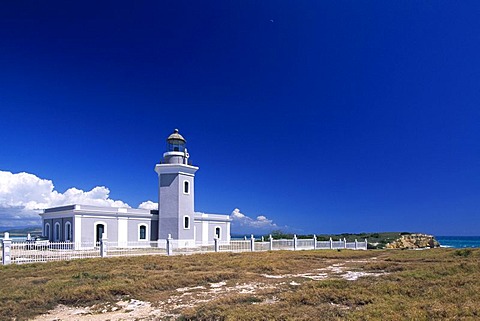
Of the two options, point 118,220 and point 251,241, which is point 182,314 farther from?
point 118,220

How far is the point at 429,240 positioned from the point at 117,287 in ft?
136

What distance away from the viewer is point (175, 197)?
26.6 meters

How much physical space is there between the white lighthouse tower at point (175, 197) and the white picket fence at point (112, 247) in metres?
1.04

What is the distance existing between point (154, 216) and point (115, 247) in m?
4.95

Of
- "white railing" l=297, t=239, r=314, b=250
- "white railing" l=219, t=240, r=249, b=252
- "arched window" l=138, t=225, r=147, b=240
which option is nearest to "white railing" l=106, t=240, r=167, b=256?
"arched window" l=138, t=225, r=147, b=240

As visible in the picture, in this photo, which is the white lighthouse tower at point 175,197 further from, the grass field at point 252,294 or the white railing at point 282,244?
the grass field at point 252,294

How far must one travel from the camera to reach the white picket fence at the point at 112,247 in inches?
655

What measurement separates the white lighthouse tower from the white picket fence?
Result: 1040mm

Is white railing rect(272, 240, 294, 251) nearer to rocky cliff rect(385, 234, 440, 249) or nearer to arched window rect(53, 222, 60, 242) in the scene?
arched window rect(53, 222, 60, 242)

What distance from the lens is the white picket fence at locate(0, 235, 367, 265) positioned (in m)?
16.6

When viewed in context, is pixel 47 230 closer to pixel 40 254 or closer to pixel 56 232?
pixel 56 232

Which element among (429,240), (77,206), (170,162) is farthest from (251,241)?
(429,240)

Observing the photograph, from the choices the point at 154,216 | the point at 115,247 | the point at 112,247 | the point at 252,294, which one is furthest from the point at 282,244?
the point at 252,294

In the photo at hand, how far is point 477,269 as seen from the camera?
10.9m
